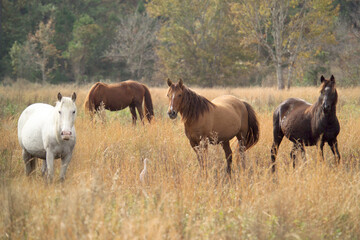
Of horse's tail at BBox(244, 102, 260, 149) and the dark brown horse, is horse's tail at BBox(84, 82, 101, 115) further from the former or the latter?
the dark brown horse

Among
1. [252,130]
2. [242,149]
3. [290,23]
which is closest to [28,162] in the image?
[242,149]

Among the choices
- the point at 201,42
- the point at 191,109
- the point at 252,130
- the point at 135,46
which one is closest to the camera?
the point at 191,109

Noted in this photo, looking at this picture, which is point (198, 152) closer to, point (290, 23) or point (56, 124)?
point (56, 124)

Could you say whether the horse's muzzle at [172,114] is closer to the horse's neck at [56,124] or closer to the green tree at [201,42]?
the horse's neck at [56,124]

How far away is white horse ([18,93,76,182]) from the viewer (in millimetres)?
4410

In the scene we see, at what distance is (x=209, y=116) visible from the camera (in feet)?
18.2

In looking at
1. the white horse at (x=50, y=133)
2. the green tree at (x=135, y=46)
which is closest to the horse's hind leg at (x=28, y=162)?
the white horse at (x=50, y=133)

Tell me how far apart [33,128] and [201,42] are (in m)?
28.4

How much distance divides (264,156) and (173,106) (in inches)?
87.0

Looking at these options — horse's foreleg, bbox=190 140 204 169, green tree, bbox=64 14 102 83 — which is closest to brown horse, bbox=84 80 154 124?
horse's foreleg, bbox=190 140 204 169

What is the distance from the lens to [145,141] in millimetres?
7012

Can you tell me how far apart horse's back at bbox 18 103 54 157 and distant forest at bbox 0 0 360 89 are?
19868 mm

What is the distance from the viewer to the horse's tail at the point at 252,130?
6.30m

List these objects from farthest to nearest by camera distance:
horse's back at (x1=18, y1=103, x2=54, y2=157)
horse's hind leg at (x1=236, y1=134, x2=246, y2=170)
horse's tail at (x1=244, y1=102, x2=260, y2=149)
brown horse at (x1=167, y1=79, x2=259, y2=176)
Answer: horse's tail at (x1=244, y1=102, x2=260, y2=149) → horse's hind leg at (x1=236, y1=134, x2=246, y2=170) → brown horse at (x1=167, y1=79, x2=259, y2=176) → horse's back at (x1=18, y1=103, x2=54, y2=157)
